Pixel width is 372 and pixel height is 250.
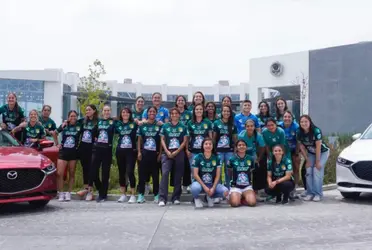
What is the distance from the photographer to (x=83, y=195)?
32.9 ft

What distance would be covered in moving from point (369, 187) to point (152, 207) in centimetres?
411

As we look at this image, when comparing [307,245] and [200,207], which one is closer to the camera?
[307,245]

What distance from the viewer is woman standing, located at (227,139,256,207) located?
905cm

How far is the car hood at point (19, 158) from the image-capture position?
7.93 meters

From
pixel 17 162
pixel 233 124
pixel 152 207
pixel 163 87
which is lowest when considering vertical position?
pixel 152 207

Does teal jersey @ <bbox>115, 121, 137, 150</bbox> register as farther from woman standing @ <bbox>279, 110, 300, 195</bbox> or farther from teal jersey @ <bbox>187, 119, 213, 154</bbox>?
woman standing @ <bbox>279, 110, 300, 195</bbox>

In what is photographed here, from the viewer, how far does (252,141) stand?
372 inches

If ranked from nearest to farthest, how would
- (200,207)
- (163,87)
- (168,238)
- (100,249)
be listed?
1. (100,249)
2. (168,238)
3. (200,207)
4. (163,87)

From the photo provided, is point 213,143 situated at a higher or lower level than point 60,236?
higher

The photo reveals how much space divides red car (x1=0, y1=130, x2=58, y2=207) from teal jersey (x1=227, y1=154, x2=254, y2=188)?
11.0 feet

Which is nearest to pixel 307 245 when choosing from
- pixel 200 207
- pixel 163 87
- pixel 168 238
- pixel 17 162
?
pixel 168 238

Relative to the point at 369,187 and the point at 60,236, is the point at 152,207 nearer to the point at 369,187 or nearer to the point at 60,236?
the point at 60,236

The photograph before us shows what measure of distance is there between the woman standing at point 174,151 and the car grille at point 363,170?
10.8 feet

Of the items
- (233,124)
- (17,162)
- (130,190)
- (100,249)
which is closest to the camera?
(100,249)
